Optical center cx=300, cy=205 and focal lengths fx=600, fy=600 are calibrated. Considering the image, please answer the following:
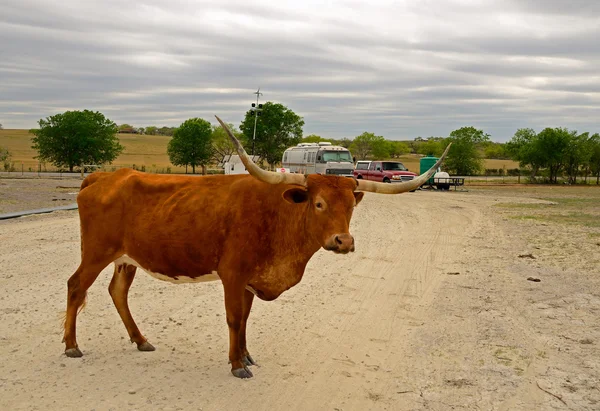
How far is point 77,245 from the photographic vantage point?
13281mm

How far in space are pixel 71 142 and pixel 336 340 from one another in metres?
76.6

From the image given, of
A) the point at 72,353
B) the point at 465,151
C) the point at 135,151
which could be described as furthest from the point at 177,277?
the point at 135,151

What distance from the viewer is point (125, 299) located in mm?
6777

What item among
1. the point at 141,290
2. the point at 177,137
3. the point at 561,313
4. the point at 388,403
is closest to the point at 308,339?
the point at 388,403

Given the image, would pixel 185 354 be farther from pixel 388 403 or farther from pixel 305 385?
pixel 388 403

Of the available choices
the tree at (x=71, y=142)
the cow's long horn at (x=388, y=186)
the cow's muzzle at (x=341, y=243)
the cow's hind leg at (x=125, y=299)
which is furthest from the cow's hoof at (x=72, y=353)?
the tree at (x=71, y=142)

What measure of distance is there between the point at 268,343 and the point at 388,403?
6.55 ft

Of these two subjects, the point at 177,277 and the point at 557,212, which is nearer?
the point at 177,277

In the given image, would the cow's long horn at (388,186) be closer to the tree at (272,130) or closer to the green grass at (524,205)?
the green grass at (524,205)

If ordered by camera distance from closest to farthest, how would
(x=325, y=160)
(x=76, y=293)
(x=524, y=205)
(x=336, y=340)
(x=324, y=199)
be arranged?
1. (x=324, y=199)
2. (x=76, y=293)
3. (x=336, y=340)
4. (x=524, y=205)
5. (x=325, y=160)

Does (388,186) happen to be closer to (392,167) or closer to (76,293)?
(76,293)

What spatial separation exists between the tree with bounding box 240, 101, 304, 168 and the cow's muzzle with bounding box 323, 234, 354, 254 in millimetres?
80377

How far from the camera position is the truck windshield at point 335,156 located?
40.1 metres

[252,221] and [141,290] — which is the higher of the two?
[252,221]
